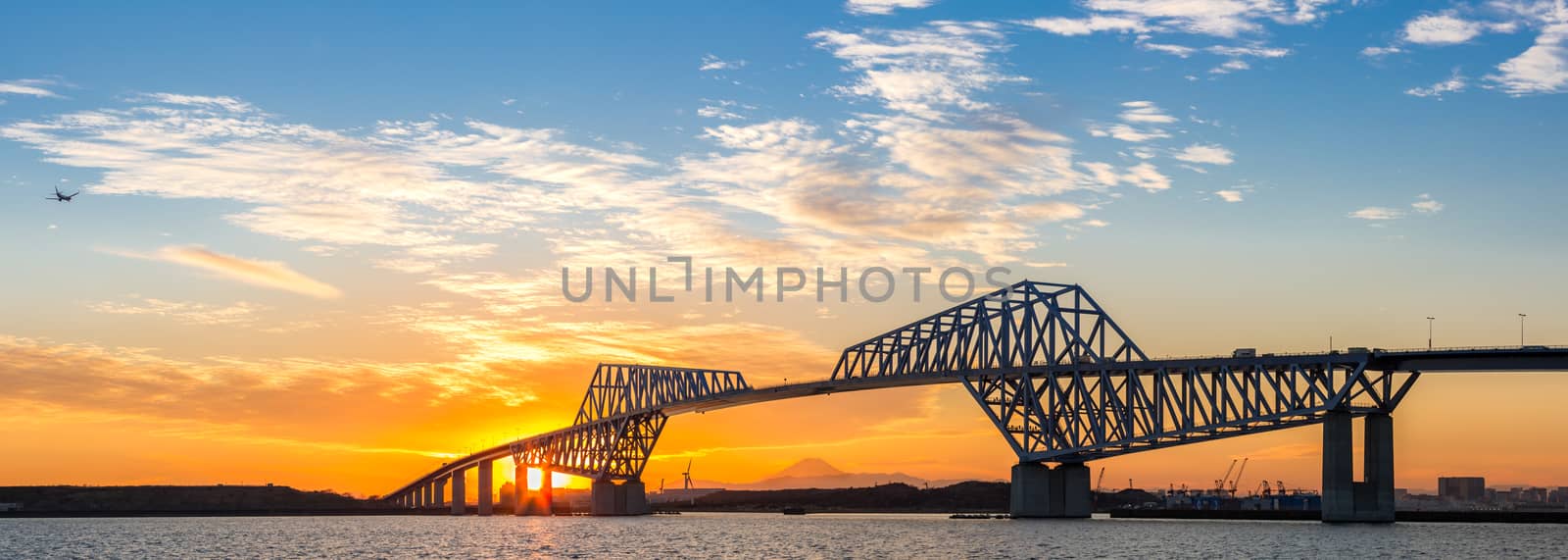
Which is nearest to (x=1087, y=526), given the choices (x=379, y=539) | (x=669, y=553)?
(x=669, y=553)

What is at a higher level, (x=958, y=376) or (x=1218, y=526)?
(x=958, y=376)

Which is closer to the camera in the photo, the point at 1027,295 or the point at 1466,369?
the point at 1466,369

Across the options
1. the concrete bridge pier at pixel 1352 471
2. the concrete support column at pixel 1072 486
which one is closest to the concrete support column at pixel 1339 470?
the concrete bridge pier at pixel 1352 471

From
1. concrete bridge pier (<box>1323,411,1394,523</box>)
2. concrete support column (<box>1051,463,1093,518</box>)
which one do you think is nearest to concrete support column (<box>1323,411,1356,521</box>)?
concrete bridge pier (<box>1323,411,1394,523</box>)

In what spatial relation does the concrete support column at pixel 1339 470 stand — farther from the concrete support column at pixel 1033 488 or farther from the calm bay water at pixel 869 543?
the concrete support column at pixel 1033 488

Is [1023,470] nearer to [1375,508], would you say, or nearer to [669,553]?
[1375,508]

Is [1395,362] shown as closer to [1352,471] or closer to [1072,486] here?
[1352,471]
